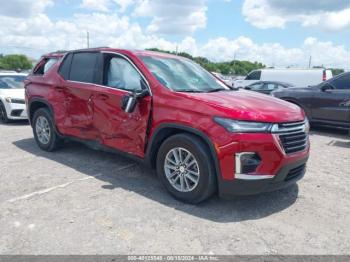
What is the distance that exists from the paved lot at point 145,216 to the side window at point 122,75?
1302 millimetres

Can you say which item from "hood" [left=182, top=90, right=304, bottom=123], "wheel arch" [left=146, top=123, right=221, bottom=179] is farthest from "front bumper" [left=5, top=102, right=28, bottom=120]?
"hood" [left=182, top=90, right=304, bottom=123]

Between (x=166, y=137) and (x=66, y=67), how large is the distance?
2562 millimetres

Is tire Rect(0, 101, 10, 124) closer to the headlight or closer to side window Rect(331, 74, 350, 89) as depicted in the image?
the headlight

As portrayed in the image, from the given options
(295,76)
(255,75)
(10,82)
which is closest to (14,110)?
(10,82)

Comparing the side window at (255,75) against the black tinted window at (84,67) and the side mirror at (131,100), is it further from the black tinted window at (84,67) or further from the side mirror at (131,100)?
the side mirror at (131,100)

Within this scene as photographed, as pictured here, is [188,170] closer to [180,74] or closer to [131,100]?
[131,100]

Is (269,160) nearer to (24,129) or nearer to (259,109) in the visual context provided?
(259,109)

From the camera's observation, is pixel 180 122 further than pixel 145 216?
Yes

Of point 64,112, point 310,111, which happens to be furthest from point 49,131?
point 310,111

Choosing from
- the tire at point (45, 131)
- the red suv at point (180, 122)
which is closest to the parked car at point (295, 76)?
the tire at point (45, 131)

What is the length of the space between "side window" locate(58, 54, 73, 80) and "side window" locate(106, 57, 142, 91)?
42.1 inches

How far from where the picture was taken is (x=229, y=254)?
3.08m

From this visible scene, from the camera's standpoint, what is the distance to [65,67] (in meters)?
5.89

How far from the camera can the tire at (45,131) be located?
6148mm
